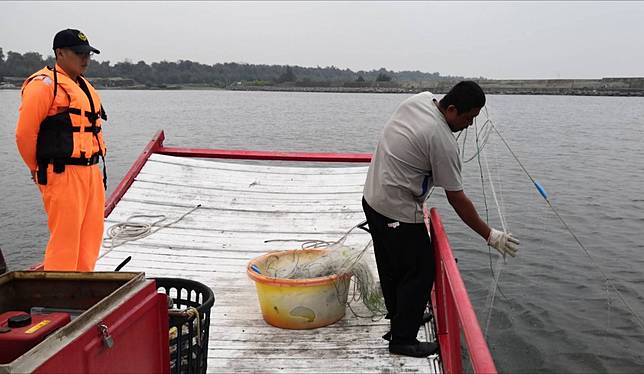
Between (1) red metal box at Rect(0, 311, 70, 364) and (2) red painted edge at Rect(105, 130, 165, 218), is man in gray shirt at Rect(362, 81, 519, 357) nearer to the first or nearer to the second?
(1) red metal box at Rect(0, 311, 70, 364)

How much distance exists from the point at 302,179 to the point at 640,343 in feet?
14.9

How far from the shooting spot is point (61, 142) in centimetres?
390

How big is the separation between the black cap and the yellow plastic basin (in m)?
1.93

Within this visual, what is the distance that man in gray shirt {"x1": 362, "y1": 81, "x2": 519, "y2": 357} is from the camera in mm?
3494

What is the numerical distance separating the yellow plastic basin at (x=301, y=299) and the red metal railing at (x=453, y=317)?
73 centimetres

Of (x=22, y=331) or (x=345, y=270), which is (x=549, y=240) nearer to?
(x=345, y=270)

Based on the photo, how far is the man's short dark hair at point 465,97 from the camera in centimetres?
351

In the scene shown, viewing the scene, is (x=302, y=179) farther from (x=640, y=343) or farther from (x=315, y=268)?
(x=640, y=343)

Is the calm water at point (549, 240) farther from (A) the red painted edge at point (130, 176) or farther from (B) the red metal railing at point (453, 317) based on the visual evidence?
(A) the red painted edge at point (130, 176)

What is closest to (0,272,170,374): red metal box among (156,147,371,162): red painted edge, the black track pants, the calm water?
the black track pants

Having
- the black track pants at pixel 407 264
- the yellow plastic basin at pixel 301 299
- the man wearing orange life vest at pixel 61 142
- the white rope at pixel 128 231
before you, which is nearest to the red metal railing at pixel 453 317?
the black track pants at pixel 407 264

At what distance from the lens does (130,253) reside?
594cm

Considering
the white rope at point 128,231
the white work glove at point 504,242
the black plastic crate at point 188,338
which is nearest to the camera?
the black plastic crate at point 188,338

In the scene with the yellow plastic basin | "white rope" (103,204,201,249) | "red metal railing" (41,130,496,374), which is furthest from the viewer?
"white rope" (103,204,201,249)
